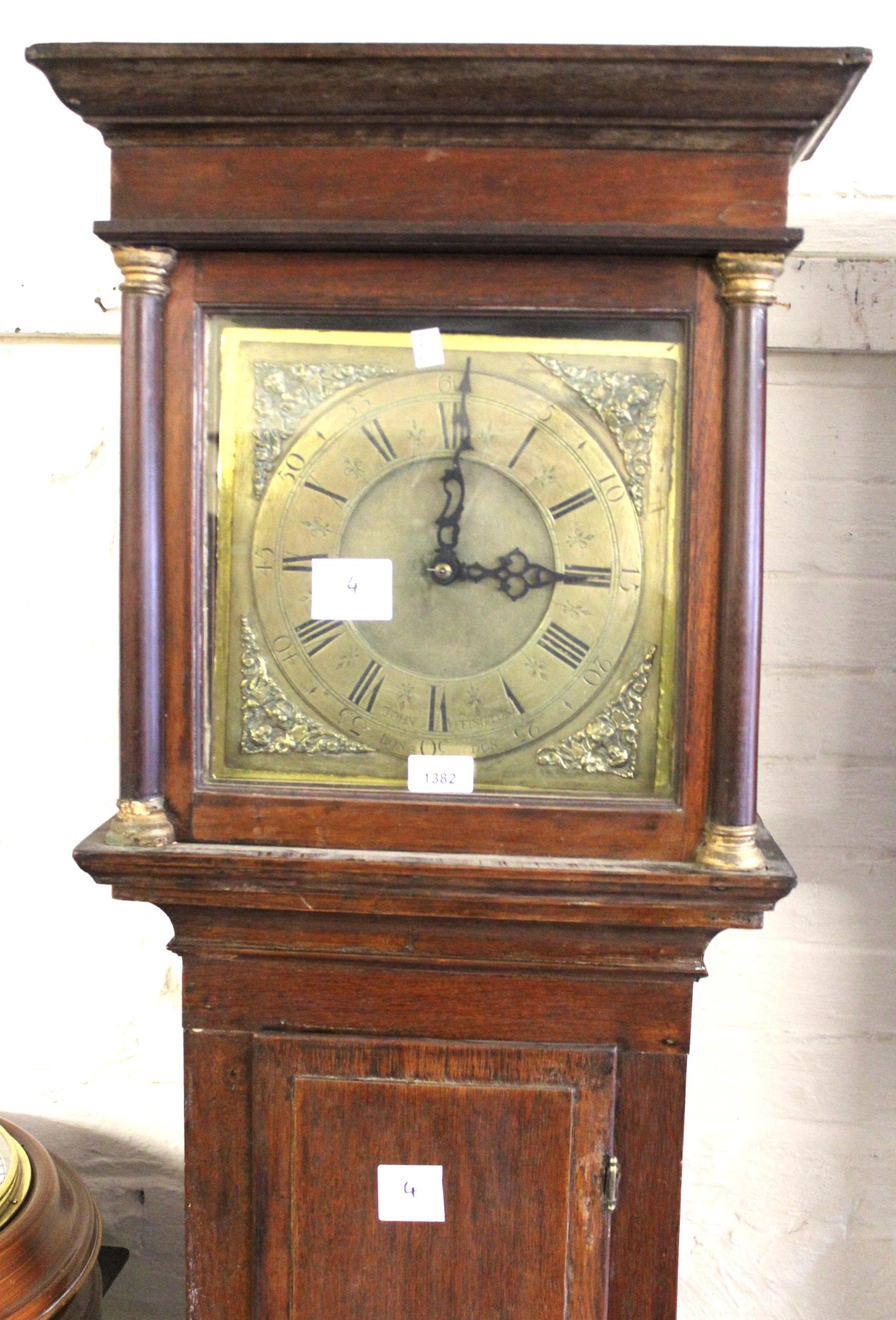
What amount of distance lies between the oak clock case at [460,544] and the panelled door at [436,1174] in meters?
0.33

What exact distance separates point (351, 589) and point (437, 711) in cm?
16

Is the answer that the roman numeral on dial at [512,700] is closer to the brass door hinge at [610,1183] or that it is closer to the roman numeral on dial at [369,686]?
the roman numeral on dial at [369,686]

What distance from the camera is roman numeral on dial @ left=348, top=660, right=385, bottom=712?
1.25 m

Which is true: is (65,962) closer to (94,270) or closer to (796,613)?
(94,270)

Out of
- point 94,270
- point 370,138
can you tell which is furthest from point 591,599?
point 94,270

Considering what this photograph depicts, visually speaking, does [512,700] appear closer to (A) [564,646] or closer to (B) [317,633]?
(A) [564,646]

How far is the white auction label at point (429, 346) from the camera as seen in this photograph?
122 centimetres

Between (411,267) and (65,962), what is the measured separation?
130cm

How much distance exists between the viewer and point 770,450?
179cm

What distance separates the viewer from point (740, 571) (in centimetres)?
121

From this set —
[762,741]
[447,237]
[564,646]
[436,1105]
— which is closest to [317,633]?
[564,646]

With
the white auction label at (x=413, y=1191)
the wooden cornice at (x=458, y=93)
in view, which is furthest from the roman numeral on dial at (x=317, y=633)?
the white auction label at (x=413, y=1191)

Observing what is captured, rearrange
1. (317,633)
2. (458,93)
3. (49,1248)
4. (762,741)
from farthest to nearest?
(762,741)
(49,1248)
(317,633)
(458,93)

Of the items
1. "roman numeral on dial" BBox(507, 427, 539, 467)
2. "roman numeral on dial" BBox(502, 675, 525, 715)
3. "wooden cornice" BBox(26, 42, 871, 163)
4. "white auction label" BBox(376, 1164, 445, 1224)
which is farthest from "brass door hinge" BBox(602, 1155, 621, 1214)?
"wooden cornice" BBox(26, 42, 871, 163)
